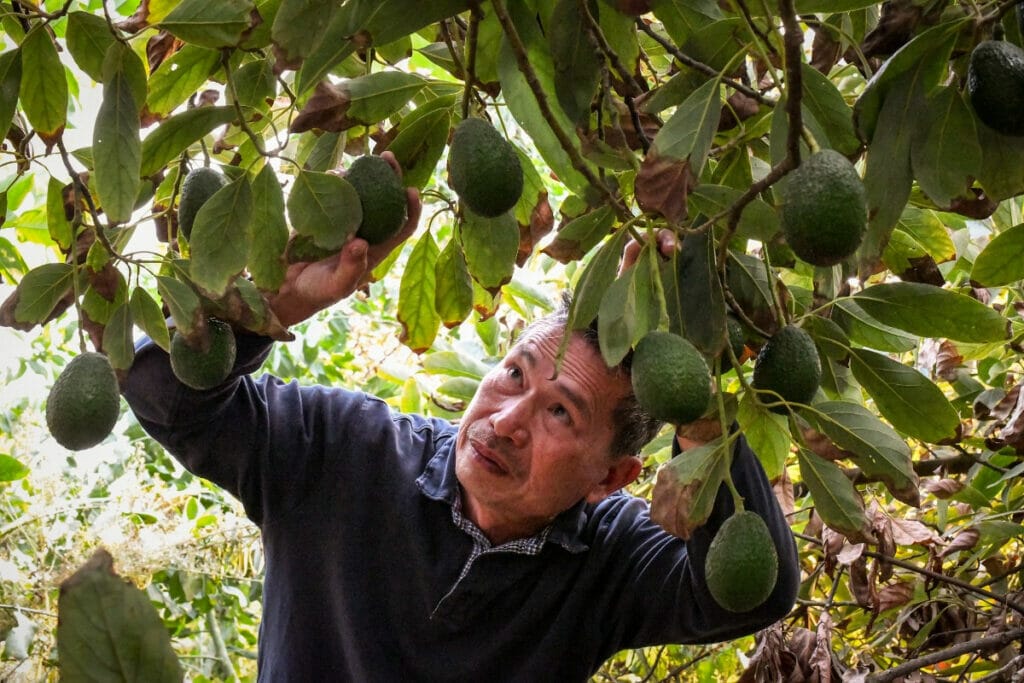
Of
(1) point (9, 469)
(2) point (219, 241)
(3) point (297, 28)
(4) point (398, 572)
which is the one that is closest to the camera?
(3) point (297, 28)

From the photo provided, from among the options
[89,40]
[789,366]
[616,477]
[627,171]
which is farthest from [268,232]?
[616,477]

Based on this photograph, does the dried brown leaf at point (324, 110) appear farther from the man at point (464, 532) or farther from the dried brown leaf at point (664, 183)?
the man at point (464, 532)

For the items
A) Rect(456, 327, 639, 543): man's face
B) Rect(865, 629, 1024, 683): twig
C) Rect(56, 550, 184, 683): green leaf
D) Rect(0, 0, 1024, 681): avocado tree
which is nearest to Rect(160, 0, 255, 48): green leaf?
Rect(0, 0, 1024, 681): avocado tree

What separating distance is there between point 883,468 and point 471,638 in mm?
910

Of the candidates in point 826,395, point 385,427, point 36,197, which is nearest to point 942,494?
point 826,395

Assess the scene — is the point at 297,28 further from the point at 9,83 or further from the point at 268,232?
the point at 9,83

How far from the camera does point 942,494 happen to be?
70.1 inches

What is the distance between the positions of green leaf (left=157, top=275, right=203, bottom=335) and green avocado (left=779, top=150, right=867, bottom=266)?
1.93 ft

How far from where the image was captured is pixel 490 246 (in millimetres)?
1205

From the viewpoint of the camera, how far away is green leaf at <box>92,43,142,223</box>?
3.09 feet

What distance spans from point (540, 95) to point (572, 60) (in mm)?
70

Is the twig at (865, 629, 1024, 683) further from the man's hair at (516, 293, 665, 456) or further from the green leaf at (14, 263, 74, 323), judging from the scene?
the green leaf at (14, 263, 74, 323)

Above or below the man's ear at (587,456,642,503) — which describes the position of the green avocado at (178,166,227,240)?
above

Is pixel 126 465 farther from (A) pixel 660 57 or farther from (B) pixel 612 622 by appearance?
(A) pixel 660 57
